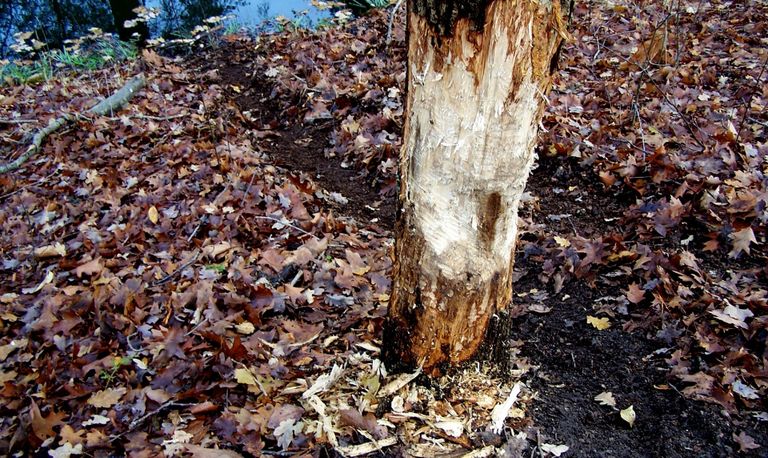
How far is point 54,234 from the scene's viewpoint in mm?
4539

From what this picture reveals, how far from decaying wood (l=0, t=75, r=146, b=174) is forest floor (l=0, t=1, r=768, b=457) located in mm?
167

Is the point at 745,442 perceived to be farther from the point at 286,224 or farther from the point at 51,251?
the point at 51,251

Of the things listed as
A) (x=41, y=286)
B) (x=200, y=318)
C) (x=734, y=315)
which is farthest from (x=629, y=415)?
(x=41, y=286)

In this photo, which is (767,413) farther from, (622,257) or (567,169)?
(567,169)

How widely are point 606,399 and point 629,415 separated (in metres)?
0.12

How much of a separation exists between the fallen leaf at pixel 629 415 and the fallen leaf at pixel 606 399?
61mm

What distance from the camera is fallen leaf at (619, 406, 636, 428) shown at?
221 centimetres

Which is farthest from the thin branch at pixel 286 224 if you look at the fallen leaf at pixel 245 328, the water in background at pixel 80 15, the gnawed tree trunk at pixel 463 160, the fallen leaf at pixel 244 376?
the water in background at pixel 80 15

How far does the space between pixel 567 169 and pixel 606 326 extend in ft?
6.89

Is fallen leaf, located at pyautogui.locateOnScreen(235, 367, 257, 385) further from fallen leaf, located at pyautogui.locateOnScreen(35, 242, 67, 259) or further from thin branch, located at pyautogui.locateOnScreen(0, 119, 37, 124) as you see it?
thin branch, located at pyautogui.locateOnScreen(0, 119, 37, 124)

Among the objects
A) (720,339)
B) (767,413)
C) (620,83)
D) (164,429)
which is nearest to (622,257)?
(720,339)

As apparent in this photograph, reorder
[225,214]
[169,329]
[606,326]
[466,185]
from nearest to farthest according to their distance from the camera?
1. [466,185]
2. [606,326]
3. [169,329]
4. [225,214]

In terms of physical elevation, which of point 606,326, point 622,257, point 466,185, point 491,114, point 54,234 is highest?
point 491,114

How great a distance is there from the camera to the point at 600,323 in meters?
2.83
